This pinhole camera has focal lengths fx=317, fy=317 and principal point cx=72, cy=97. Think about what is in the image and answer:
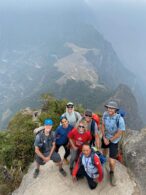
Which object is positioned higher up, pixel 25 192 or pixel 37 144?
pixel 37 144

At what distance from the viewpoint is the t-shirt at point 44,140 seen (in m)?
12.6

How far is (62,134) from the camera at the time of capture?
13.2m

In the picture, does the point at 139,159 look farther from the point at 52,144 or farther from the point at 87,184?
the point at 52,144

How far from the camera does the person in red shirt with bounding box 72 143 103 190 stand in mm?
11727

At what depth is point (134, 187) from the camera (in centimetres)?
1355

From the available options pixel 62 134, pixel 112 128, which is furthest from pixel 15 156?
pixel 112 128

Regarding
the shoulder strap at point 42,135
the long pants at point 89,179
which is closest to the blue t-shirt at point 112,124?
the long pants at point 89,179

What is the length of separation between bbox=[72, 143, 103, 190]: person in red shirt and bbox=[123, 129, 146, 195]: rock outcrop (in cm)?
234

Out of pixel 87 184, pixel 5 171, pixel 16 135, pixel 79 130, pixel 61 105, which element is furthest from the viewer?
pixel 61 105

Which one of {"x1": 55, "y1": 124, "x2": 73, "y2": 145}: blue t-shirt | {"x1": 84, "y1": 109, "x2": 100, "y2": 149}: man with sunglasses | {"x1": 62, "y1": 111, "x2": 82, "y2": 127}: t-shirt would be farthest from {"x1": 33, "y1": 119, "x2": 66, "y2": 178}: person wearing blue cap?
{"x1": 84, "y1": 109, "x2": 100, "y2": 149}: man with sunglasses

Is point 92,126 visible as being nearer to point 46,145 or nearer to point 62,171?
point 46,145

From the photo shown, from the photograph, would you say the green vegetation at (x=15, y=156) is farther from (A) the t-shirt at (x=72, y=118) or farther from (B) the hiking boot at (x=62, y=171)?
(A) the t-shirt at (x=72, y=118)

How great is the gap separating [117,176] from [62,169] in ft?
7.91

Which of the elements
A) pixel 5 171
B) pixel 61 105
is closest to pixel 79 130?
pixel 5 171
